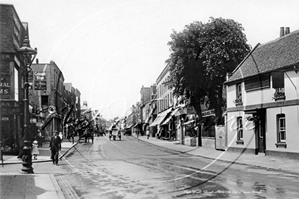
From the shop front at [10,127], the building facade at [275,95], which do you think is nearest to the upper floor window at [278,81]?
the building facade at [275,95]

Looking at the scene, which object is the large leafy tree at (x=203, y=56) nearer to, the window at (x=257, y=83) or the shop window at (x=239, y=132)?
the shop window at (x=239, y=132)

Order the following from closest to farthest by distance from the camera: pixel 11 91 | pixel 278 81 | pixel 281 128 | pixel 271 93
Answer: pixel 278 81 → pixel 281 128 → pixel 271 93 → pixel 11 91

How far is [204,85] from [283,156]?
170 centimetres

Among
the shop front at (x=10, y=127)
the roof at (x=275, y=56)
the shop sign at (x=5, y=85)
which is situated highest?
the shop sign at (x=5, y=85)

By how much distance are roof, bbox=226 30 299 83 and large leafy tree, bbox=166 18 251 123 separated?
0.82 ft

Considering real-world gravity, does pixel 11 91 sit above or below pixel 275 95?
above

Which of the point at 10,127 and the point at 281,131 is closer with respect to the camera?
the point at 281,131

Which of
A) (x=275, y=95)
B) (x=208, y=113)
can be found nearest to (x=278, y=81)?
(x=275, y=95)

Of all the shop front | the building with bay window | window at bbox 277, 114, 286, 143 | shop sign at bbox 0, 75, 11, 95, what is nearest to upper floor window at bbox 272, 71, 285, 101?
window at bbox 277, 114, 286, 143

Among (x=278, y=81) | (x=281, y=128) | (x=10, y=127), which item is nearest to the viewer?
(x=278, y=81)

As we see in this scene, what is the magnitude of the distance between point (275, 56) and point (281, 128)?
1.67ft

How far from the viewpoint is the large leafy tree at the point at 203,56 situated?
334 centimetres

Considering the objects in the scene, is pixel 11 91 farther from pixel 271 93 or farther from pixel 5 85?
pixel 271 93

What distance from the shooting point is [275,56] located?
238cm
